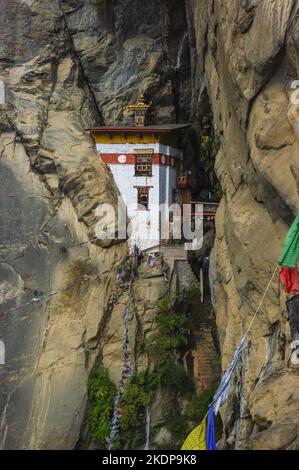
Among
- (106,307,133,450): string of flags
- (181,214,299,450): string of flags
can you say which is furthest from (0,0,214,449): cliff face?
(181,214,299,450): string of flags

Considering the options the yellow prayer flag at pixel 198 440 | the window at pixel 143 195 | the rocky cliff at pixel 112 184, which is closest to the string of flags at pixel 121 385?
the rocky cliff at pixel 112 184

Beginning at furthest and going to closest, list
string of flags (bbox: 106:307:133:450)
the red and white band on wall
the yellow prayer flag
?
the red and white band on wall → string of flags (bbox: 106:307:133:450) → the yellow prayer flag

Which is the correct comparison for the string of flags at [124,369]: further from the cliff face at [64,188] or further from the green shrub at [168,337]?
the green shrub at [168,337]

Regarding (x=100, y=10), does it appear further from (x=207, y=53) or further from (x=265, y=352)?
(x=265, y=352)

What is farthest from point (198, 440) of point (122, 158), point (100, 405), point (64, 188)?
point (122, 158)

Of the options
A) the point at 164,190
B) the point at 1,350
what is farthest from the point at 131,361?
the point at 164,190

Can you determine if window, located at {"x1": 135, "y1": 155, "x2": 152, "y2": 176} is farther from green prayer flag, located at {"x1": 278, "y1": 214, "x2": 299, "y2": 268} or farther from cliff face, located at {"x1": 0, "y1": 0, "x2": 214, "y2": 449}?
green prayer flag, located at {"x1": 278, "y1": 214, "x2": 299, "y2": 268}
